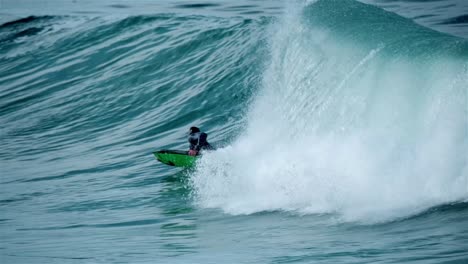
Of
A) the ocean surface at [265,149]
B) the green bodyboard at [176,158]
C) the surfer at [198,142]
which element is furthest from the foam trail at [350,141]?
the surfer at [198,142]

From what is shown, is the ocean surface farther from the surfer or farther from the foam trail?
the surfer

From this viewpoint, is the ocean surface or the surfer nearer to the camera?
the ocean surface

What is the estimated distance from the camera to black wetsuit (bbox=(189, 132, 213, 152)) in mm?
13383

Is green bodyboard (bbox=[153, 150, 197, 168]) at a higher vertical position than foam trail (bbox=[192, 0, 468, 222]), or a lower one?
→ lower

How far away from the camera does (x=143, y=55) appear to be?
23250 mm

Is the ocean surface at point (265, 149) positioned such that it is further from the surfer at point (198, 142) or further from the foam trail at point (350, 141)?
the surfer at point (198, 142)

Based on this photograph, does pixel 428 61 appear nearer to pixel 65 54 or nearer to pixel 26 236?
pixel 26 236

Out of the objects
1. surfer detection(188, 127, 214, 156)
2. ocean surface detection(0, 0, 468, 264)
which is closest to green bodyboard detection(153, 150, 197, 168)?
surfer detection(188, 127, 214, 156)

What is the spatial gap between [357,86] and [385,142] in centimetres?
190

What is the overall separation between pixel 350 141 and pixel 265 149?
1823 mm

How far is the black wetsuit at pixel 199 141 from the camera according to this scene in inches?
527

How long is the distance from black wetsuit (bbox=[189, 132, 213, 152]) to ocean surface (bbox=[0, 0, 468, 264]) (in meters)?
0.44

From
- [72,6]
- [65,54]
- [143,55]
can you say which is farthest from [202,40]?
[72,6]

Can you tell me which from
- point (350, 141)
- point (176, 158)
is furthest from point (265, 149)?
point (176, 158)
